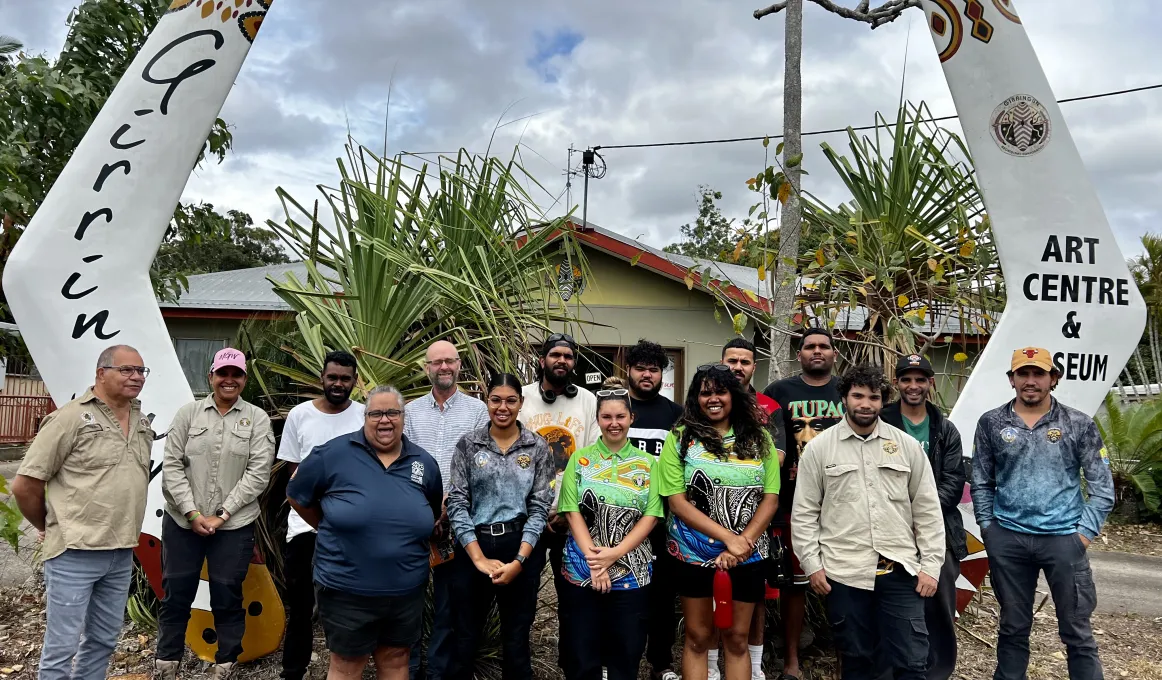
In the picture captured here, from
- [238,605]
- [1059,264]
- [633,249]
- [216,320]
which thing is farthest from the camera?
[216,320]

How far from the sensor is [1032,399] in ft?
12.5

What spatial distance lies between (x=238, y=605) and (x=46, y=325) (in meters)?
1.82

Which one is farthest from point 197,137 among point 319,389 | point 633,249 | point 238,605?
point 633,249

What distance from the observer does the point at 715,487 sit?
359 centimetres

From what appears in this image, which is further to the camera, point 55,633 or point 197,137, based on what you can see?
point 197,137

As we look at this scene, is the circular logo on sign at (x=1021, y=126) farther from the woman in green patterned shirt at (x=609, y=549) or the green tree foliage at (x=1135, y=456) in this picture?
the green tree foliage at (x=1135, y=456)

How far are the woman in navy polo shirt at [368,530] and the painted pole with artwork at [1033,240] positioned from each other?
3071 millimetres

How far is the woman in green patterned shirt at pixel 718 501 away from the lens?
11.8 feet

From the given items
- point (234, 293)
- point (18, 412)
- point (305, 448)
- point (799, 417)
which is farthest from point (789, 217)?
point (18, 412)

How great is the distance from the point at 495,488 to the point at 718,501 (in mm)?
1010

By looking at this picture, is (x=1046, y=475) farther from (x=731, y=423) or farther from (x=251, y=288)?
(x=251, y=288)

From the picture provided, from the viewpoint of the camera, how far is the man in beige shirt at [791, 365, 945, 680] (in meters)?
3.48

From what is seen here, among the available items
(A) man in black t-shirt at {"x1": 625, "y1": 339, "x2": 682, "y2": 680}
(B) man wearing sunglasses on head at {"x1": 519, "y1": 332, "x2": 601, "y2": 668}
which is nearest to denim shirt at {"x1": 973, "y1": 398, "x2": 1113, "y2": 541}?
(A) man in black t-shirt at {"x1": 625, "y1": 339, "x2": 682, "y2": 680}

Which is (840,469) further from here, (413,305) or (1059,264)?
(413,305)
